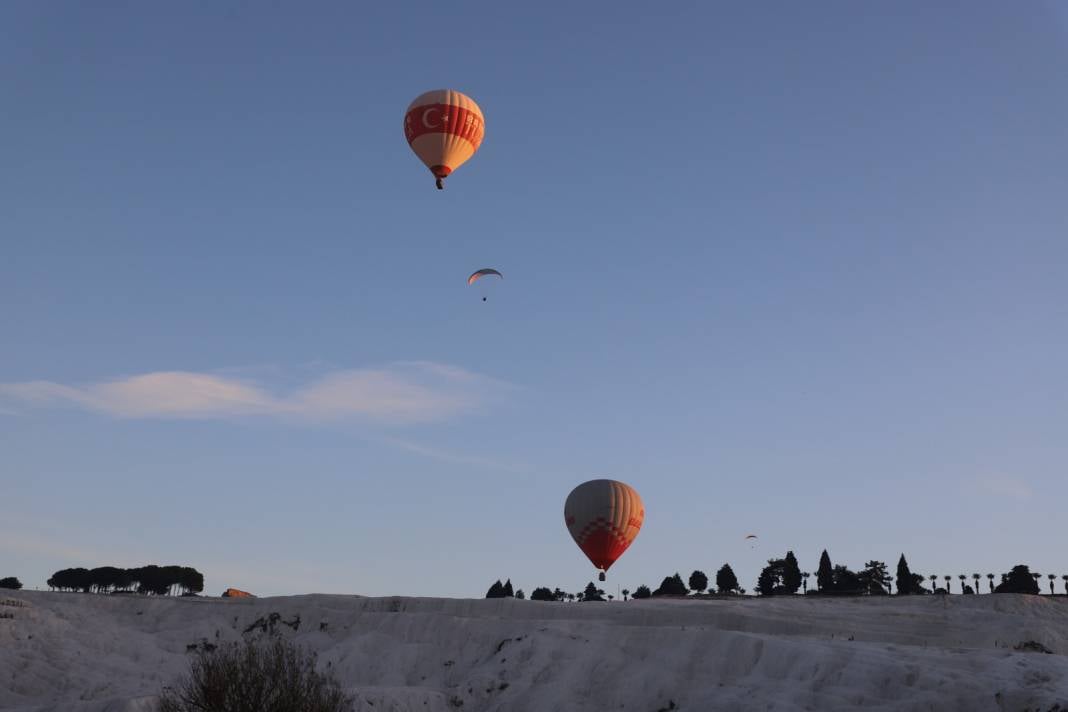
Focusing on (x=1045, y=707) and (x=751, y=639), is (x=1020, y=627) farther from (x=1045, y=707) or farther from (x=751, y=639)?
(x=1045, y=707)

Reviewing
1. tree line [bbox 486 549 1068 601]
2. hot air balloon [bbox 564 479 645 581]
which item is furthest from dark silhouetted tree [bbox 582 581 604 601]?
hot air balloon [bbox 564 479 645 581]

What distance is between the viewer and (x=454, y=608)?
9656cm

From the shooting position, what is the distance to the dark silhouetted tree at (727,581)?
141250 mm

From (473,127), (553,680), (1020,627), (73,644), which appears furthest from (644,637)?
(73,644)

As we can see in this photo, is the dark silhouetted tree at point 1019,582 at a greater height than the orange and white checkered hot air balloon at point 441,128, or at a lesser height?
lesser

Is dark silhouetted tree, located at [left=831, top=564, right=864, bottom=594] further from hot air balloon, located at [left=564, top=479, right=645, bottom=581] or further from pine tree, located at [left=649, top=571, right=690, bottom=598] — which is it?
hot air balloon, located at [left=564, top=479, right=645, bottom=581]

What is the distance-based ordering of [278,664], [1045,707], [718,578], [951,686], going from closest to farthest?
1. [278,664]
2. [1045,707]
3. [951,686]
4. [718,578]

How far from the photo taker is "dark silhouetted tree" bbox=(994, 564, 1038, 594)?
124 meters

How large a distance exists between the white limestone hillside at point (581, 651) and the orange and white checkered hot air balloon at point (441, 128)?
34.1 metres

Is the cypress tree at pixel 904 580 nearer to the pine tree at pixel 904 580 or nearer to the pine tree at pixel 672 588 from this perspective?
the pine tree at pixel 904 580

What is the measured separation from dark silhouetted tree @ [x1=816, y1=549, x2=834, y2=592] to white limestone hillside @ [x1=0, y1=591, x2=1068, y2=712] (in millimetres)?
30302

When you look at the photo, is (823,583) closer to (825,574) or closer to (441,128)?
(825,574)

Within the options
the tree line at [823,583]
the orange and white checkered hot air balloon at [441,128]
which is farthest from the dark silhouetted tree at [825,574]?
the orange and white checkered hot air balloon at [441,128]

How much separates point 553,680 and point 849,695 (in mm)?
21170
